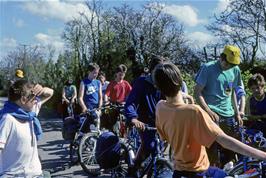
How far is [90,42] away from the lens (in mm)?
24734

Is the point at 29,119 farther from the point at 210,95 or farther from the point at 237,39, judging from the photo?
the point at 237,39

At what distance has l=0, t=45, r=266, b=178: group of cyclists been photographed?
2.81 m

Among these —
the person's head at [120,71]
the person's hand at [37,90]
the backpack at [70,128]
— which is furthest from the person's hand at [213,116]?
the person's head at [120,71]

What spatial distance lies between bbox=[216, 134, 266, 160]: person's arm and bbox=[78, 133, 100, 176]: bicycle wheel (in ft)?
15.8

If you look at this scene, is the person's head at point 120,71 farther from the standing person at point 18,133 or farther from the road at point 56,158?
the standing person at point 18,133

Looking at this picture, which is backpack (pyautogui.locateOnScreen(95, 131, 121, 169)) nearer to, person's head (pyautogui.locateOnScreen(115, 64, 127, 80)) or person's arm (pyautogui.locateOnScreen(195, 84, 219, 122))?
person's arm (pyautogui.locateOnScreen(195, 84, 219, 122))

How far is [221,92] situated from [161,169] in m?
1.61

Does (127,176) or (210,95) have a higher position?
(210,95)

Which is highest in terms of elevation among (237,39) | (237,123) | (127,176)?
(237,39)

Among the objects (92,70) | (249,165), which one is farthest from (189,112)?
(92,70)

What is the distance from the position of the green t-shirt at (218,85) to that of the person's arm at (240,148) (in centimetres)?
296

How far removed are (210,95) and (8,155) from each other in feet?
9.67

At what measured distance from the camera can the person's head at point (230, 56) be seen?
5.28m

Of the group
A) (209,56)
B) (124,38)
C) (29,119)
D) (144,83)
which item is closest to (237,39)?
(209,56)
